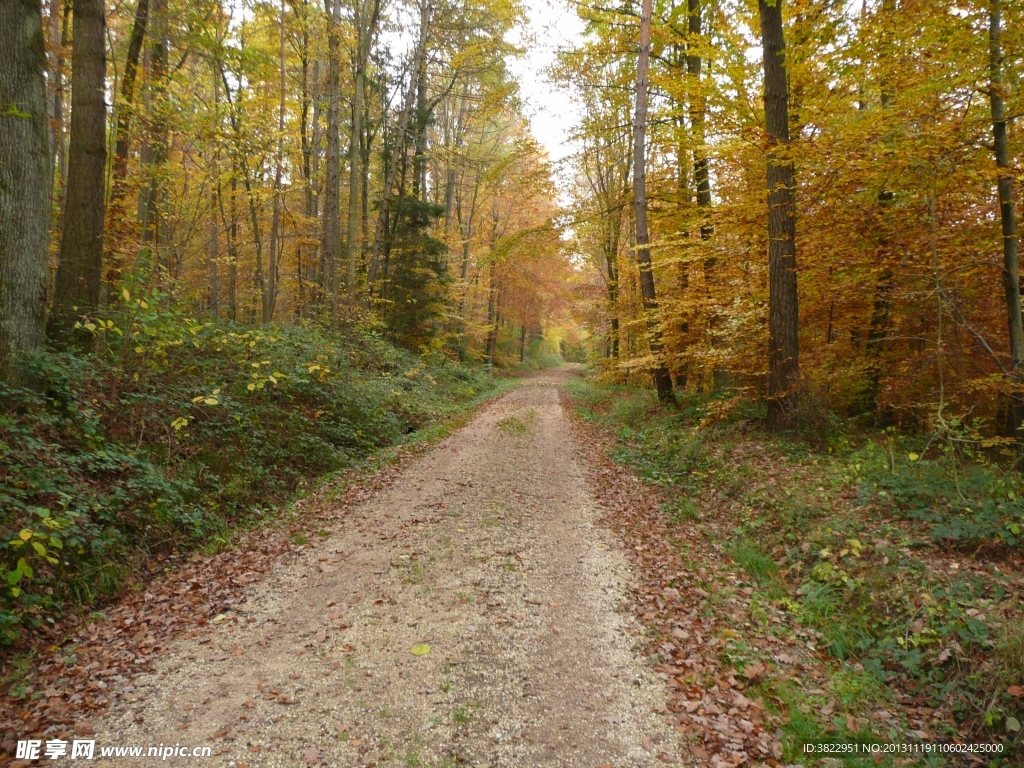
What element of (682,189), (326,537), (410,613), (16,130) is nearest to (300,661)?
(410,613)

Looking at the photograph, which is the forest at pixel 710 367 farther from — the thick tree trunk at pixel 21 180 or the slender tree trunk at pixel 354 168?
the slender tree trunk at pixel 354 168

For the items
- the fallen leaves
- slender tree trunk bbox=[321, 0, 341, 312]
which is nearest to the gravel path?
the fallen leaves

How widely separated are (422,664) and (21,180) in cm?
662

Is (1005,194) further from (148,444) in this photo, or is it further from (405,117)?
(405,117)

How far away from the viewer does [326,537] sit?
245 inches

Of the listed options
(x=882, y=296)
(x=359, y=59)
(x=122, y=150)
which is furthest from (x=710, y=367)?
(x=359, y=59)

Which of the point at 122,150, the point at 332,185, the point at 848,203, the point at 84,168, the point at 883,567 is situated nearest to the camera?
the point at 883,567

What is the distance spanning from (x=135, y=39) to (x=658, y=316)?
11.6 meters

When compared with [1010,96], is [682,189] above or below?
above

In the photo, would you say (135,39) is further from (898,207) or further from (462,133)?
(462,133)

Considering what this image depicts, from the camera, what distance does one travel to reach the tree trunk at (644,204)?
12.1 meters

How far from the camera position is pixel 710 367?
1046cm

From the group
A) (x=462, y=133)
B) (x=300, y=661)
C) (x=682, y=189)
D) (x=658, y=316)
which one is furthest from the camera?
(x=462, y=133)

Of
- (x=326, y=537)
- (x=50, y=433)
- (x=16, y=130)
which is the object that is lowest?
(x=326, y=537)
